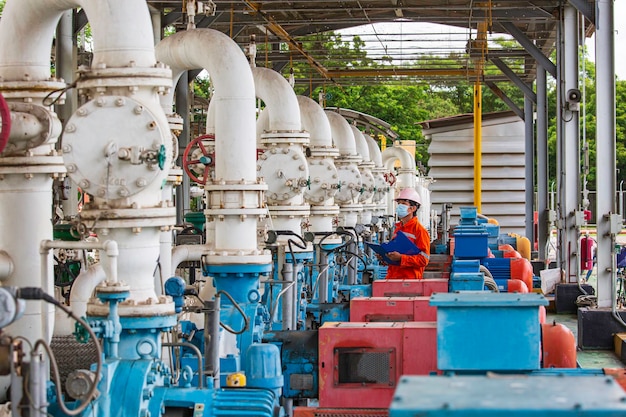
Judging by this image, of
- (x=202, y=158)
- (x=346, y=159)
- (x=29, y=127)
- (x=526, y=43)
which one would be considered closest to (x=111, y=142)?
(x=29, y=127)

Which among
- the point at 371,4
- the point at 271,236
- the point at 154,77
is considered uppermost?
the point at 371,4

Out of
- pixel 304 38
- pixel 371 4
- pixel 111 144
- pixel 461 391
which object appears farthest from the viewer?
pixel 304 38

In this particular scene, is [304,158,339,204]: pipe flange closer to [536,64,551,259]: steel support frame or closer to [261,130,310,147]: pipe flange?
[261,130,310,147]: pipe flange

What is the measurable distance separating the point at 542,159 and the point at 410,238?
11767mm

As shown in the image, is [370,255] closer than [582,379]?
No

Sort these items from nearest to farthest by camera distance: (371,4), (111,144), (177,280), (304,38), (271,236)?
1. (111,144)
2. (177,280)
3. (271,236)
4. (371,4)
5. (304,38)

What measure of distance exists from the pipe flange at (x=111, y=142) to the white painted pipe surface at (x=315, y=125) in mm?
7390

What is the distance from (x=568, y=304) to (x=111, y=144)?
40.5 feet

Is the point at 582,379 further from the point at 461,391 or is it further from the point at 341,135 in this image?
the point at 341,135

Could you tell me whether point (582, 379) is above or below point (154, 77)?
below

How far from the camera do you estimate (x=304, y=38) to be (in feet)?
67.1

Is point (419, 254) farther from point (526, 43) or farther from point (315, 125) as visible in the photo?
point (526, 43)

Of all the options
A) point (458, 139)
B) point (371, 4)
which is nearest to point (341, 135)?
point (371, 4)

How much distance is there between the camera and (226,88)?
8438 mm
